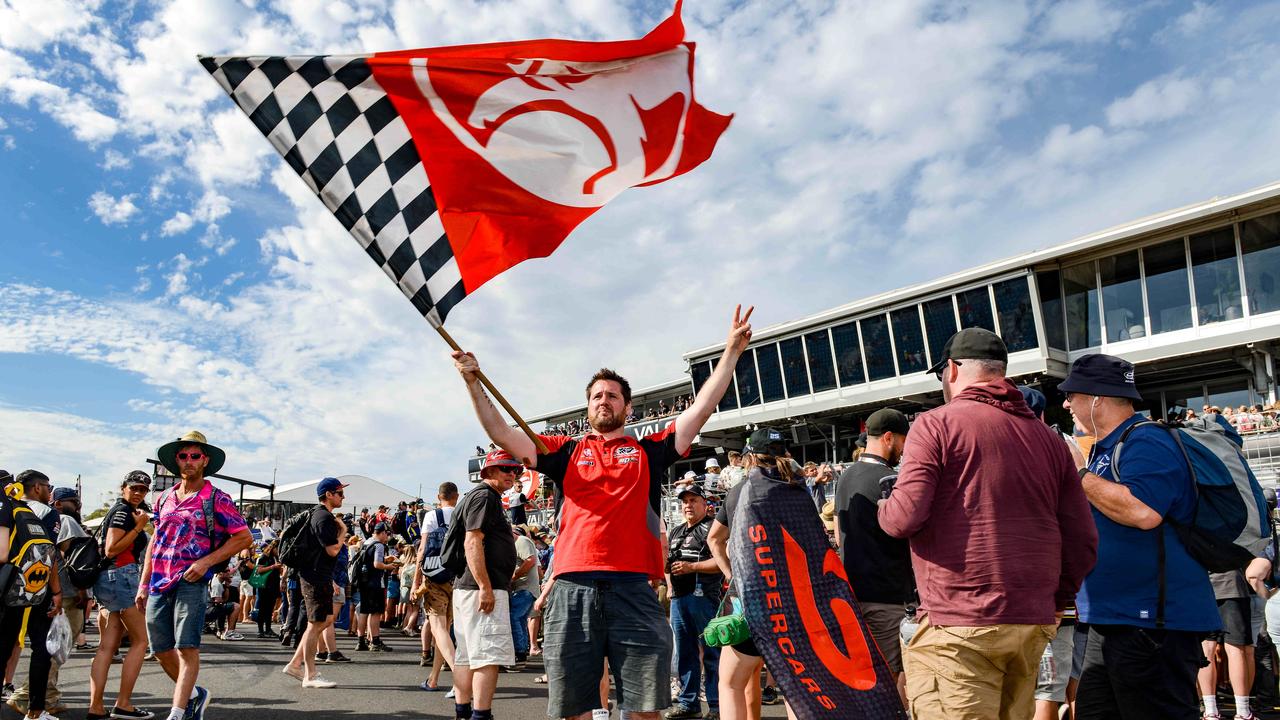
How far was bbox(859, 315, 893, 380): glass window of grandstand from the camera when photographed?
2709 centimetres

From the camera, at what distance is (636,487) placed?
3.59 meters

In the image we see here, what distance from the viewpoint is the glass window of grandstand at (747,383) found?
32250 mm

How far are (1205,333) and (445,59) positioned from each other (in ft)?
79.0

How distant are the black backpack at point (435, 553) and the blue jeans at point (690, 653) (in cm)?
206

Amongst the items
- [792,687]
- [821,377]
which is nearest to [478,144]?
[792,687]

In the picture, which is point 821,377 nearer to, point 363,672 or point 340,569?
point 340,569

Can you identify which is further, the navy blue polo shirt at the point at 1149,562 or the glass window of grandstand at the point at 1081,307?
the glass window of grandstand at the point at 1081,307

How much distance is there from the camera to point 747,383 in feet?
107

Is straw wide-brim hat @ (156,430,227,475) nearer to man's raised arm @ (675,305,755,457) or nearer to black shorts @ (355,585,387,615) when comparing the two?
man's raised arm @ (675,305,755,457)

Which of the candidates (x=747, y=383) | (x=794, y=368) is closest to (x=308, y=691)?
(x=794, y=368)

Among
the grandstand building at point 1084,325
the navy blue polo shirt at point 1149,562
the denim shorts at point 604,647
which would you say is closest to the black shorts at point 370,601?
the denim shorts at point 604,647

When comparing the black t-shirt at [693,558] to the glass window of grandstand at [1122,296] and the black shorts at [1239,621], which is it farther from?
the glass window of grandstand at [1122,296]

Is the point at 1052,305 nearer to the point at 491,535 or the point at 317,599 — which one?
the point at 317,599

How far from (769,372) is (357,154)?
28561 mm
